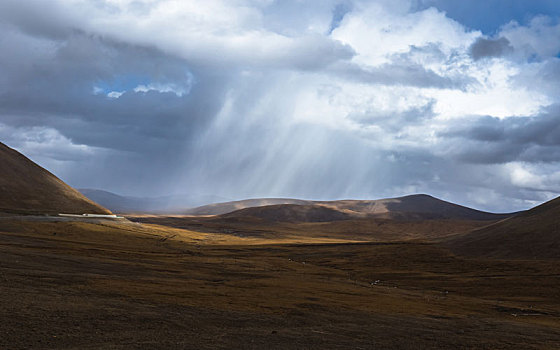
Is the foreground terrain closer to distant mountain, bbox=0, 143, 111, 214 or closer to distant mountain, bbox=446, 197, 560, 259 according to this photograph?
distant mountain, bbox=446, 197, 560, 259

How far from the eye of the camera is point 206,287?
29.6m

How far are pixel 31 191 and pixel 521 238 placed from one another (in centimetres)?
9903

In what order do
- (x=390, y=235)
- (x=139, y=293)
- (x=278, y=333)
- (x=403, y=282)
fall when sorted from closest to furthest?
(x=278, y=333) < (x=139, y=293) < (x=403, y=282) < (x=390, y=235)

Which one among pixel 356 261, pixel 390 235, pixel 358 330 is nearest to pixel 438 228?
pixel 390 235

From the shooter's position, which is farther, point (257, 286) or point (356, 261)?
point (356, 261)

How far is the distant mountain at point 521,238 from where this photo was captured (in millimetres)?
63094

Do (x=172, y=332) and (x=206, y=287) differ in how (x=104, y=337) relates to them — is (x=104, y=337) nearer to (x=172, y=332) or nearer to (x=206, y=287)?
(x=172, y=332)

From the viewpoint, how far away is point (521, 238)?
68938mm

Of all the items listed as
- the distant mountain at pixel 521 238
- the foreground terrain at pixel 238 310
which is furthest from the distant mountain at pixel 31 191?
the distant mountain at pixel 521 238

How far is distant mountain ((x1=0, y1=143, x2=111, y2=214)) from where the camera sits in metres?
94.1

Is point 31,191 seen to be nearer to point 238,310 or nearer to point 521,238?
point 238,310

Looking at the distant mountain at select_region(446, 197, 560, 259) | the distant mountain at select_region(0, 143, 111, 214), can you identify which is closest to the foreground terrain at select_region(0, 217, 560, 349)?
the distant mountain at select_region(446, 197, 560, 259)

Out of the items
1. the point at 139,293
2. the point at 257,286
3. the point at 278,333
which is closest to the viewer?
the point at 278,333

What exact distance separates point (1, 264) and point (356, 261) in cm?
4988
